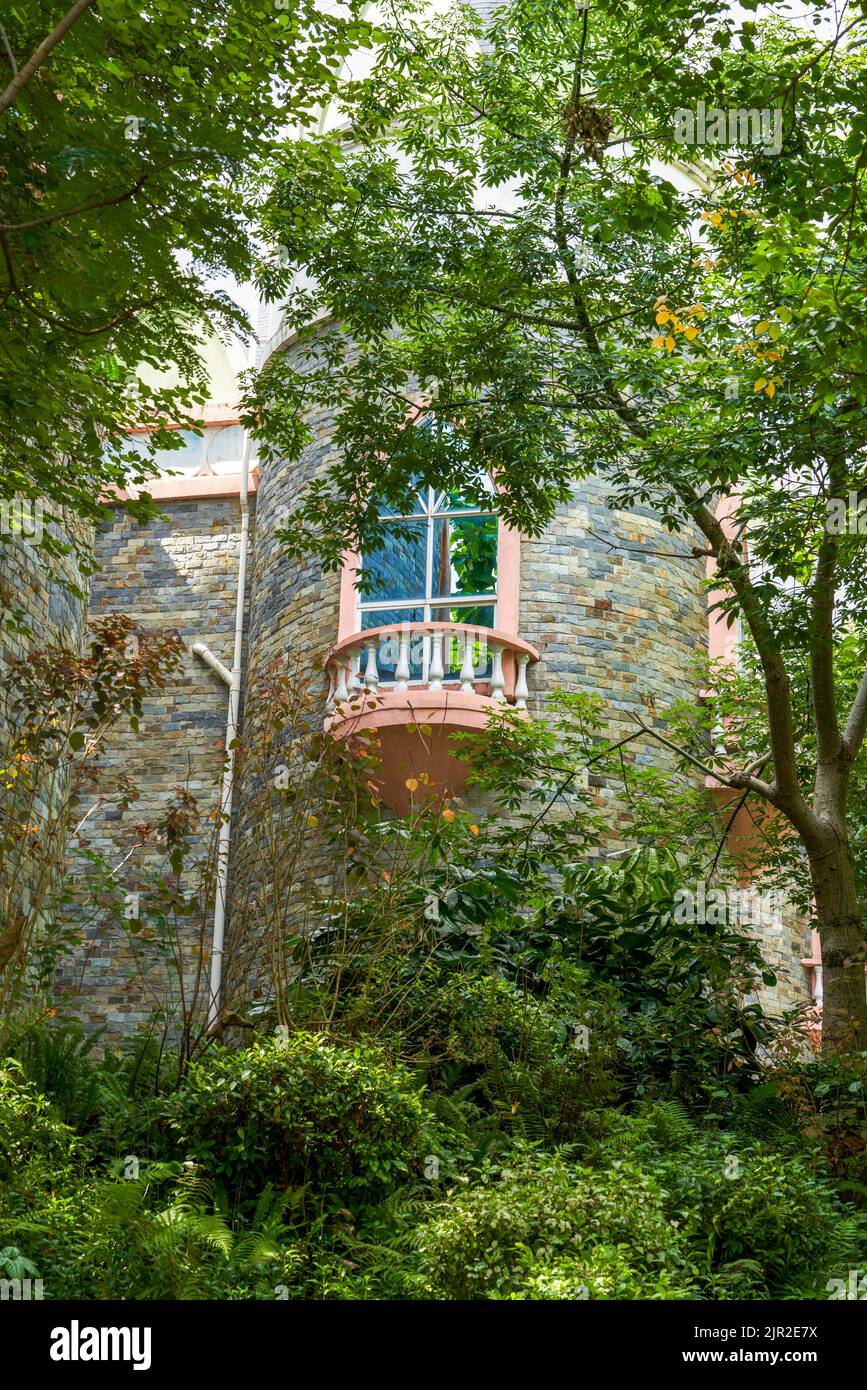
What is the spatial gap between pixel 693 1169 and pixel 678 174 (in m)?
11.0

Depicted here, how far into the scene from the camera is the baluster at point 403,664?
12047mm

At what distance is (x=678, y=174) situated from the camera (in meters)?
14.6

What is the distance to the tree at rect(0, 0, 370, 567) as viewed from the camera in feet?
25.2

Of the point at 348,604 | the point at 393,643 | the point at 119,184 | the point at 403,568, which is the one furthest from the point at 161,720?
the point at 119,184

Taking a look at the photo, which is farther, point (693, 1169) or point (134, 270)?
point (134, 270)

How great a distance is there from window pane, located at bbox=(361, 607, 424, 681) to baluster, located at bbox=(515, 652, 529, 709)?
844 millimetres

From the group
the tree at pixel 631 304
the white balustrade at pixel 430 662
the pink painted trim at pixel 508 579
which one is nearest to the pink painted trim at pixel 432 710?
the white balustrade at pixel 430 662

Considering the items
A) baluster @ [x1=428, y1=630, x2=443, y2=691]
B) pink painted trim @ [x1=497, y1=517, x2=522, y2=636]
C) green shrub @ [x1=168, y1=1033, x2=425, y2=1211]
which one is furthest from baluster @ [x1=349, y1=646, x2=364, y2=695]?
green shrub @ [x1=168, y1=1033, x2=425, y2=1211]

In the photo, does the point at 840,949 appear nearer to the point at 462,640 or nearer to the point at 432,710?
the point at 432,710

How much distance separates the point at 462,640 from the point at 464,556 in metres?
1.07

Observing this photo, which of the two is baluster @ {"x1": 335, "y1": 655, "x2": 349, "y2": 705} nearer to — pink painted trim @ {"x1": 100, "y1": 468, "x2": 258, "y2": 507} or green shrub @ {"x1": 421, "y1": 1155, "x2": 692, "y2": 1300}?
pink painted trim @ {"x1": 100, "y1": 468, "x2": 258, "y2": 507}
